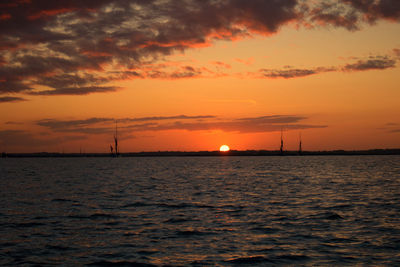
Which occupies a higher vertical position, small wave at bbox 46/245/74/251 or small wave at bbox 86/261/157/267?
small wave at bbox 46/245/74/251

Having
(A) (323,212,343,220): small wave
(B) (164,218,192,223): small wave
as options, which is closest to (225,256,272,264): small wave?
(B) (164,218,192,223): small wave

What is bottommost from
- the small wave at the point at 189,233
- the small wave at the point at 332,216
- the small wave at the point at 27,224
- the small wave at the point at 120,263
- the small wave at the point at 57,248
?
the small wave at the point at 120,263

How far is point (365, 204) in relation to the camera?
37.6m

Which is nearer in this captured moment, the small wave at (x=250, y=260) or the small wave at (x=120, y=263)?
the small wave at (x=120, y=263)

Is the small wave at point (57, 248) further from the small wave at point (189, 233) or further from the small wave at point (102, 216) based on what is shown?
the small wave at point (102, 216)

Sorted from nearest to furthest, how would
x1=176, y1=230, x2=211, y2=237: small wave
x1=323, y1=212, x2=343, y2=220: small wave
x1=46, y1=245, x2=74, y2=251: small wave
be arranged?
1. x1=46, y1=245, x2=74, y2=251: small wave
2. x1=176, y1=230, x2=211, y2=237: small wave
3. x1=323, y1=212, x2=343, y2=220: small wave

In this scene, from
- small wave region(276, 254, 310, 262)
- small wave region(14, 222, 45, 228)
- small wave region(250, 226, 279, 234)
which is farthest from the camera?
small wave region(14, 222, 45, 228)

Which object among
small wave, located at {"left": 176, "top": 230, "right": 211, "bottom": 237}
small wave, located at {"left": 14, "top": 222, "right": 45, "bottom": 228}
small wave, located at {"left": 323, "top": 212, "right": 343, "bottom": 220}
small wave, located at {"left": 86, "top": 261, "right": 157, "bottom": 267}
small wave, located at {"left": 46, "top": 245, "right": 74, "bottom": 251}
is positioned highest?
small wave, located at {"left": 14, "top": 222, "right": 45, "bottom": 228}

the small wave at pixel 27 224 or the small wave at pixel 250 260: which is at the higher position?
the small wave at pixel 27 224

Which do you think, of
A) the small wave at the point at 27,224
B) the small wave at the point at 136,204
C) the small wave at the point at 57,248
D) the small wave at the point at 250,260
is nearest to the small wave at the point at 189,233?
the small wave at the point at 250,260

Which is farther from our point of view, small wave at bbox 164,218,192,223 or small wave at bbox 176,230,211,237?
small wave at bbox 164,218,192,223

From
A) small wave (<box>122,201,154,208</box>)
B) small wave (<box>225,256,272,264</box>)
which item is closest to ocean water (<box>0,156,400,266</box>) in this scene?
small wave (<box>225,256,272,264</box>)

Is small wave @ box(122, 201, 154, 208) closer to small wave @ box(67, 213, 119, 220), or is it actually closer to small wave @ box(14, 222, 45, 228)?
small wave @ box(67, 213, 119, 220)

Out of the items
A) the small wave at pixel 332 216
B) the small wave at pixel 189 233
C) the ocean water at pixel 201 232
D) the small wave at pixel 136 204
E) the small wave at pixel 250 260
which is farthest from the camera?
the small wave at pixel 136 204
